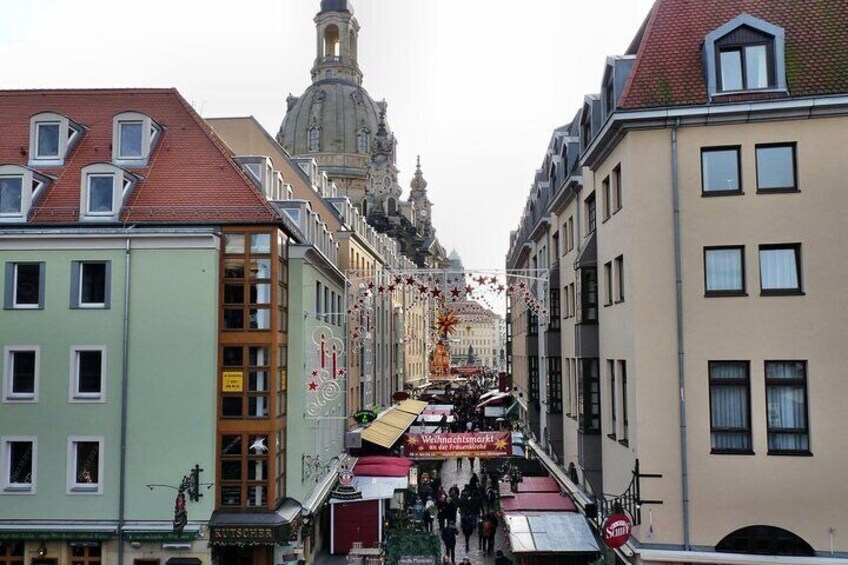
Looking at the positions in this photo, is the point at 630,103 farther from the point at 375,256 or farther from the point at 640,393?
the point at 375,256

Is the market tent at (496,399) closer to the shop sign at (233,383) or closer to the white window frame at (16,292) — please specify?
the shop sign at (233,383)

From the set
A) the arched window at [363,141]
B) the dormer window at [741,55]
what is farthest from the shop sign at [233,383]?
the arched window at [363,141]

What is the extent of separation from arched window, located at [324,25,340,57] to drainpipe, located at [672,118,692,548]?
12867cm

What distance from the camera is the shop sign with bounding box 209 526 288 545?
22.6m

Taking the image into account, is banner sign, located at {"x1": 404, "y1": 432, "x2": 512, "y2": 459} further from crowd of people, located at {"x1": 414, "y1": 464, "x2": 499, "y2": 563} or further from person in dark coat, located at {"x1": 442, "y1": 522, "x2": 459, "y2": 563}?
person in dark coat, located at {"x1": 442, "y1": 522, "x2": 459, "y2": 563}

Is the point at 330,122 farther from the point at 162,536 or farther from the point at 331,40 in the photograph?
the point at 162,536

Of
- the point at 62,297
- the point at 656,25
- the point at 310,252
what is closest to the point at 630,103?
the point at 656,25

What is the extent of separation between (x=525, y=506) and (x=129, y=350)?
512 inches

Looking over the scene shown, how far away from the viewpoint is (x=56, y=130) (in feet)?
88.4

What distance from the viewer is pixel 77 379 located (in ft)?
79.2

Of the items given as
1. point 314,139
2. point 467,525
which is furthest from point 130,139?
point 314,139

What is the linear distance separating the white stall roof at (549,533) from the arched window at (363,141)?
353 feet

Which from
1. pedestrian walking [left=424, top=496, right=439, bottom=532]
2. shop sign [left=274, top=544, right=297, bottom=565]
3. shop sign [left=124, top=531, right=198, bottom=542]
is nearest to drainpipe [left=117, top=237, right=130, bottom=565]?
shop sign [left=124, top=531, right=198, bottom=542]

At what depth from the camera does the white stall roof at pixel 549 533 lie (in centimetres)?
2142
